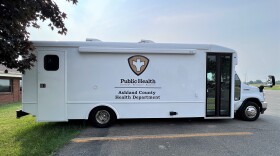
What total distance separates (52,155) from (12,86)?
52.8ft

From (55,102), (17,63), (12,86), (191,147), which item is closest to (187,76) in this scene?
(191,147)

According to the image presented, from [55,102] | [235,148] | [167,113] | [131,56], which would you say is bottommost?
[235,148]

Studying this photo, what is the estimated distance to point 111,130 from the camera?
21.3 feet

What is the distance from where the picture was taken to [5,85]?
17125 mm

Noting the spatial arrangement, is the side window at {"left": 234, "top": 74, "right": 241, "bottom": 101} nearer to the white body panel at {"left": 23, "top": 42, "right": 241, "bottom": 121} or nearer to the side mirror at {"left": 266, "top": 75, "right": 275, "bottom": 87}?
the white body panel at {"left": 23, "top": 42, "right": 241, "bottom": 121}

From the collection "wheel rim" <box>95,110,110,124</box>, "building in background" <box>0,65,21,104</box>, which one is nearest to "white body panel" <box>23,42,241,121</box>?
"wheel rim" <box>95,110,110,124</box>

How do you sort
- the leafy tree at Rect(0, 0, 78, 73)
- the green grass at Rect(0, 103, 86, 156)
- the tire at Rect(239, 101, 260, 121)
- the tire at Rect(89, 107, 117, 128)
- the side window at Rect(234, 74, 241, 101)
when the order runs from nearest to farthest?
1. the leafy tree at Rect(0, 0, 78, 73)
2. the green grass at Rect(0, 103, 86, 156)
3. the tire at Rect(89, 107, 117, 128)
4. the side window at Rect(234, 74, 241, 101)
5. the tire at Rect(239, 101, 260, 121)

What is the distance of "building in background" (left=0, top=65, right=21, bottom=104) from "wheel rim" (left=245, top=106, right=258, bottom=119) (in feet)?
54.5

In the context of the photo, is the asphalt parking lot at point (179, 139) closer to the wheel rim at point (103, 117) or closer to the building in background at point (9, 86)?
the wheel rim at point (103, 117)

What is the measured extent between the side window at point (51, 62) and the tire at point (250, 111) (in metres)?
6.68

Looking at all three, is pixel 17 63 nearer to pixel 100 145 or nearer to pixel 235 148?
pixel 100 145

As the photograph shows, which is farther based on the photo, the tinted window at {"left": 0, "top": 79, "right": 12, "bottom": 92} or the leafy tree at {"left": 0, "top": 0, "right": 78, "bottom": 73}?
the tinted window at {"left": 0, "top": 79, "right": 12, "bottom": 92}

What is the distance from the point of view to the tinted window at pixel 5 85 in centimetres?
1675

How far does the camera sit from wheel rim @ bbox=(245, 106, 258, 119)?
763 centimetres
